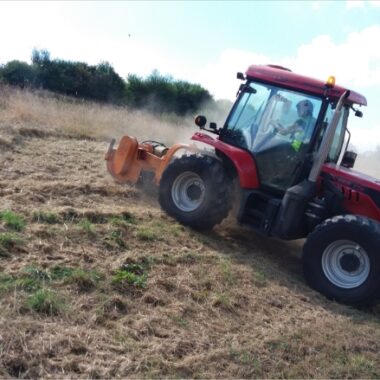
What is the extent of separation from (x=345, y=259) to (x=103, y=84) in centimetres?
2244

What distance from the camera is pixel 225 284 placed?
5.18 m

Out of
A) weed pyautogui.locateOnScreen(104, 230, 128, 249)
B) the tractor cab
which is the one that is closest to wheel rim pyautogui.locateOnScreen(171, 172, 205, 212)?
the tractor cab

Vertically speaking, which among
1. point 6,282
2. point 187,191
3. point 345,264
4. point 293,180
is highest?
point 293,180

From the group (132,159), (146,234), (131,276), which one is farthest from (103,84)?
(131,276)

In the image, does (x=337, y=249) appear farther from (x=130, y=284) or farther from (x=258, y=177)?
(x=130, y=284)

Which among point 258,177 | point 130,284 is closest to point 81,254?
point 130,284

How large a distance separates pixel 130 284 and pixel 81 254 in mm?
682

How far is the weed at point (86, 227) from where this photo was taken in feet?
18.3

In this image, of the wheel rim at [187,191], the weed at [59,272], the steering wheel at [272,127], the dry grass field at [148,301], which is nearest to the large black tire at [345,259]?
the dry grass field at [148,301]

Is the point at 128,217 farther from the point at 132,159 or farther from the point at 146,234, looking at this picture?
the point at 132,159

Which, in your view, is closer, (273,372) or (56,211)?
(273,372)

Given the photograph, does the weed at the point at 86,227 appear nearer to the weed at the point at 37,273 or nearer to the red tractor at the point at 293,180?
the weed at the point at 37,273

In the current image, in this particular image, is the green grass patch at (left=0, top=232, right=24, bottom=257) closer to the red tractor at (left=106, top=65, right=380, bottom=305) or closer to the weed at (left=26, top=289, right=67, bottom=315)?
the weed at (left=26, top=289, right=67, bottom=315)

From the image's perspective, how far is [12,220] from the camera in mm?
5379
